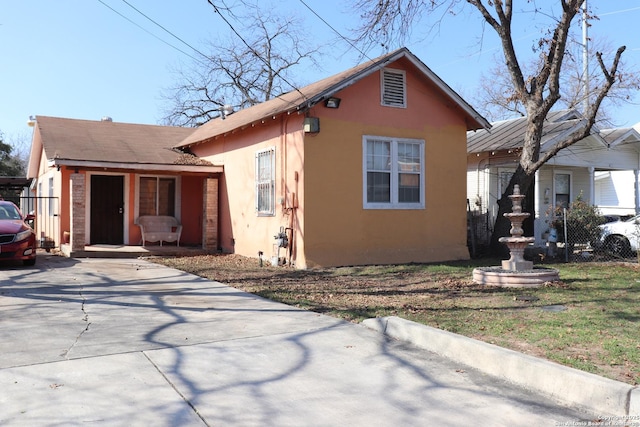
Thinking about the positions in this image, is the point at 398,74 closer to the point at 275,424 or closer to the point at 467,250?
the point at 467,250

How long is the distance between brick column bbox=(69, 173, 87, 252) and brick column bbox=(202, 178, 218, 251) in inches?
126

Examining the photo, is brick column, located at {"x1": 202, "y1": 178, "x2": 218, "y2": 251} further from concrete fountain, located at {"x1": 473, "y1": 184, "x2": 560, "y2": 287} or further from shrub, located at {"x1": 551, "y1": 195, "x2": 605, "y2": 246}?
shrub, located at {"x1": 551, "y1": 195, "x2": 605, "y2": 246}

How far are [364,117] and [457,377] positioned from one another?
27.7ft

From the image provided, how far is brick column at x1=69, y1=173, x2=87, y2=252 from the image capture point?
45.1 feet

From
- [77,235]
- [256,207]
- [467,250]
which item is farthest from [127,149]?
[467,250]

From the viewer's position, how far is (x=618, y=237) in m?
14.5

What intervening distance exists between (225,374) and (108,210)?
1282 cm

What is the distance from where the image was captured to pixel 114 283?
32.2 feet

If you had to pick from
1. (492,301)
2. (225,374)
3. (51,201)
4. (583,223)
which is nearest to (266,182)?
(492,301)

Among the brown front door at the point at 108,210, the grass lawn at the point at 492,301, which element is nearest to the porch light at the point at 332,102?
the grass lawn at the point at 492,301

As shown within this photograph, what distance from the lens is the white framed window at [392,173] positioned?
1260 centimetres

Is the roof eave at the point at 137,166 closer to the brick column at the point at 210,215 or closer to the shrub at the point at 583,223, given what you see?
the brick column at the point at 210,215

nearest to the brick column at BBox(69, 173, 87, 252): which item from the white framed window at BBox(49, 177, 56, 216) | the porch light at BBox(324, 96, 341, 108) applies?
the white framed window at BBox(49, 177, 56, 216)

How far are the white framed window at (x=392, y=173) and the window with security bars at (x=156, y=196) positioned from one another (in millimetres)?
7123
